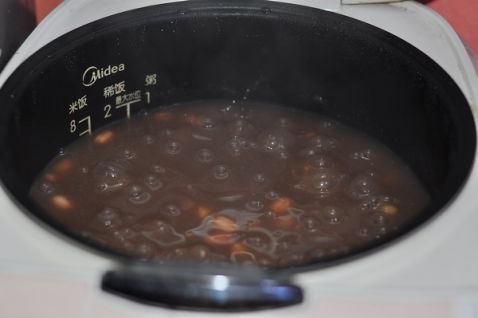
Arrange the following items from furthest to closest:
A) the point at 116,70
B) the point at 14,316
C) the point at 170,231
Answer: the point at 116,70
the point at 170,231
the point at 14,316

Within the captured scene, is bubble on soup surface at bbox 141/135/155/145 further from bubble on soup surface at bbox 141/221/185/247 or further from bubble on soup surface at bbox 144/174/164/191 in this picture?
bubble on soup surface at bbox 141/221/185/247

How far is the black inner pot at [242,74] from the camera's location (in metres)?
0.98

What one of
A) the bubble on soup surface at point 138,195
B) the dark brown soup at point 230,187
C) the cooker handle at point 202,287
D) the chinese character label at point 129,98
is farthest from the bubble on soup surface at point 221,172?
the cooker handle at point 202,287

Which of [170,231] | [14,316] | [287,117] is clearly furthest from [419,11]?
[14,316]

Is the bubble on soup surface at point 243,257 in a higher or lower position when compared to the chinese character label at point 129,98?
lower

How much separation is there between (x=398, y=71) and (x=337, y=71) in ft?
0.39

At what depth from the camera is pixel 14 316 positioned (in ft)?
2.17

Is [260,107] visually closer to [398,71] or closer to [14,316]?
[398,71]

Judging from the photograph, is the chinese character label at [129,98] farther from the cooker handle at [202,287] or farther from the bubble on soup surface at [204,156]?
the cooker handle at [202,287]

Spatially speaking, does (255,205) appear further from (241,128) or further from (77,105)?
(77,105)

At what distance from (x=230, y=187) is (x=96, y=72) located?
0.89 ft

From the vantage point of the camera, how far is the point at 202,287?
0.64 m

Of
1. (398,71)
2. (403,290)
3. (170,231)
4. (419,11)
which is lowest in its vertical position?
(403,290)

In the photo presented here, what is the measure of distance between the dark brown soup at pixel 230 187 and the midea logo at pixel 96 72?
83mm
